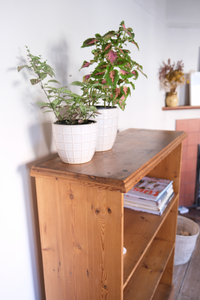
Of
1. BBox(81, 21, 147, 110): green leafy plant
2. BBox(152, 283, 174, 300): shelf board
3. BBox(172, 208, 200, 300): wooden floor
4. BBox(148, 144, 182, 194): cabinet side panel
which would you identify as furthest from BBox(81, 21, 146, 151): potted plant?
BBox(172, 208, 200, 300): wooden floor

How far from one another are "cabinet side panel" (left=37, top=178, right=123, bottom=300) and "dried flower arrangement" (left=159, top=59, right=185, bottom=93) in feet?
6.38

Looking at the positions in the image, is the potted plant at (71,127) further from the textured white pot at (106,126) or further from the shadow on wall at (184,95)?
the shadow on wall at (184,95)

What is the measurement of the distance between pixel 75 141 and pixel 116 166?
168 mm

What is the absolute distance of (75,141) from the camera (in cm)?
82

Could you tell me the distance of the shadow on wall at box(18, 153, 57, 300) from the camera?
948 millimetres

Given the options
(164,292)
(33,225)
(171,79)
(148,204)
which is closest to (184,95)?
(171,79)

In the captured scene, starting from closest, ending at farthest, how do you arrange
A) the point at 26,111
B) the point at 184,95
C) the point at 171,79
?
the point at 26,111
the point at 171,79
the point at 184,95

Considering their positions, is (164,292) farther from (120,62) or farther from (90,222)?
(120,62)

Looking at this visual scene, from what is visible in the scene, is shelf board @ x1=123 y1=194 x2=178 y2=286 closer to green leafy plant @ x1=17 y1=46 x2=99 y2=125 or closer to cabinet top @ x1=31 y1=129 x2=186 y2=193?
cabinet top @ x1=31 y1=129 x2=186 y2=193

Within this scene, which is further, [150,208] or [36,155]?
[150,208]

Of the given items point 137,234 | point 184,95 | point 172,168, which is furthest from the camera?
point 184,95

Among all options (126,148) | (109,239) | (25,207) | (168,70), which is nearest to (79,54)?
(126,148)

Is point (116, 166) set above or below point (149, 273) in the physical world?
above

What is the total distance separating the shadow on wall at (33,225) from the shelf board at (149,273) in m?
0.47
